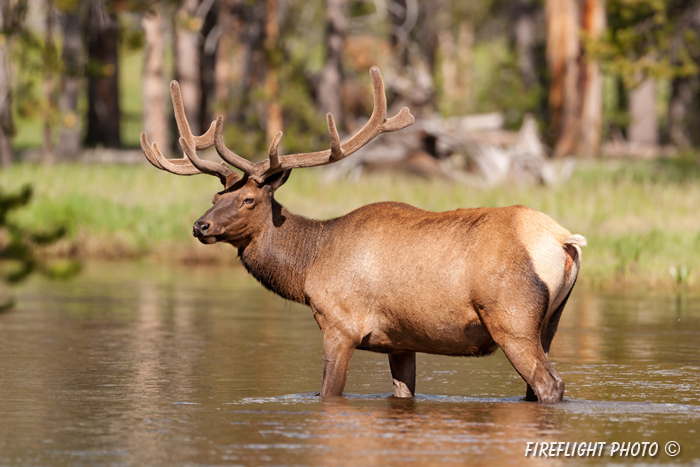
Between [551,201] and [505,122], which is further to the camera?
[505,122]

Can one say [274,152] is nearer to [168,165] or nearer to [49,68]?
[168,165]

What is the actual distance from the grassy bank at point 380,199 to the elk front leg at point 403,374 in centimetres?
878

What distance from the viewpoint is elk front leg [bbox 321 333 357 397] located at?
370 inches

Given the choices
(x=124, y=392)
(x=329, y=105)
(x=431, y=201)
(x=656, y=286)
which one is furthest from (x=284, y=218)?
(x=329, y=105)

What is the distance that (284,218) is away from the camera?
10273 mm

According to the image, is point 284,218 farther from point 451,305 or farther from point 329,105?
point 329,105

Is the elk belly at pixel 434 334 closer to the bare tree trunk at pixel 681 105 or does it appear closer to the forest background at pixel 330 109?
the forest background at pixel 330 109

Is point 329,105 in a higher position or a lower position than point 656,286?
higher

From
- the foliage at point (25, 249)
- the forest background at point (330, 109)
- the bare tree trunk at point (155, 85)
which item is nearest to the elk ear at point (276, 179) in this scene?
the foliage at point (25, 249)

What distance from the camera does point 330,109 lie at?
35750 mm

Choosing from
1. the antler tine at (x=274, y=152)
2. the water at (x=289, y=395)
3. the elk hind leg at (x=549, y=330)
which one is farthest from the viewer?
the antler tine at (x=274, y=152)

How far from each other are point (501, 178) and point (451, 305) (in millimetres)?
18890

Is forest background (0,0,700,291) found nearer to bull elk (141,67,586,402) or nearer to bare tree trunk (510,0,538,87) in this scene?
bare tree trunk (510,0,538,87)

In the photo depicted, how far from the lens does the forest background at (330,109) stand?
20.4 meters
